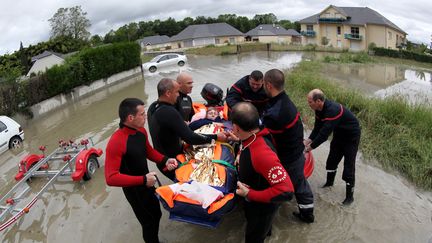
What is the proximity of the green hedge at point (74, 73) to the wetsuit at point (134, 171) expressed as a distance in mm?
10213

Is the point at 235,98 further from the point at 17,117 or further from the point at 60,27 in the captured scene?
the point at 60,27

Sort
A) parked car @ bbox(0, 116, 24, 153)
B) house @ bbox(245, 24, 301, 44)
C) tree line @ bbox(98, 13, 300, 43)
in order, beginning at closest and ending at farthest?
parked car @ bbox(0, 116, 24, 153) → house @ bbox(245, 24, 301, 44) → tree line @ bbox(98, 13, 300, 43)

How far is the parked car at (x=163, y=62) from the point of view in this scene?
22.1m

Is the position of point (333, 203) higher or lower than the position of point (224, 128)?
lower

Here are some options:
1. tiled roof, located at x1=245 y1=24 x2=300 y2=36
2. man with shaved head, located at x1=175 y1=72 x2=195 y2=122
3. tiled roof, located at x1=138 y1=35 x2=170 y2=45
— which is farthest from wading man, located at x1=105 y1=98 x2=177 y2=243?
tiled roof, located at x1=138 y1=35 x2=170 y2=45

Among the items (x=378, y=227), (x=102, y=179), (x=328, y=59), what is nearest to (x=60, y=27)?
(x=328, y=59)

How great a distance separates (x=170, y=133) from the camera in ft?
14.1

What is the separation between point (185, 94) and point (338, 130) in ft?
8.40

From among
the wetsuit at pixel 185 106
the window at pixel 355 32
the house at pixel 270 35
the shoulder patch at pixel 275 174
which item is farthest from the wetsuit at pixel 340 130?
the house at pixel 270 35

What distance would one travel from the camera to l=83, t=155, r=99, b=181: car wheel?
6405 mm

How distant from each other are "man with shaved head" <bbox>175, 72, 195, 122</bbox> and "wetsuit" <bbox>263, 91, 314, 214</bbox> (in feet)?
6.92

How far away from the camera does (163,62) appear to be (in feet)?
73.2

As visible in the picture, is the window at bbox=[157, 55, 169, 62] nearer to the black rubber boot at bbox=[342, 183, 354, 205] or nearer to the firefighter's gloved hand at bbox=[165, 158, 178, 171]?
the black rubber boot at bbox=[342, 183, 354, 205]

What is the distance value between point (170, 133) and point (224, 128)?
1072 mm
